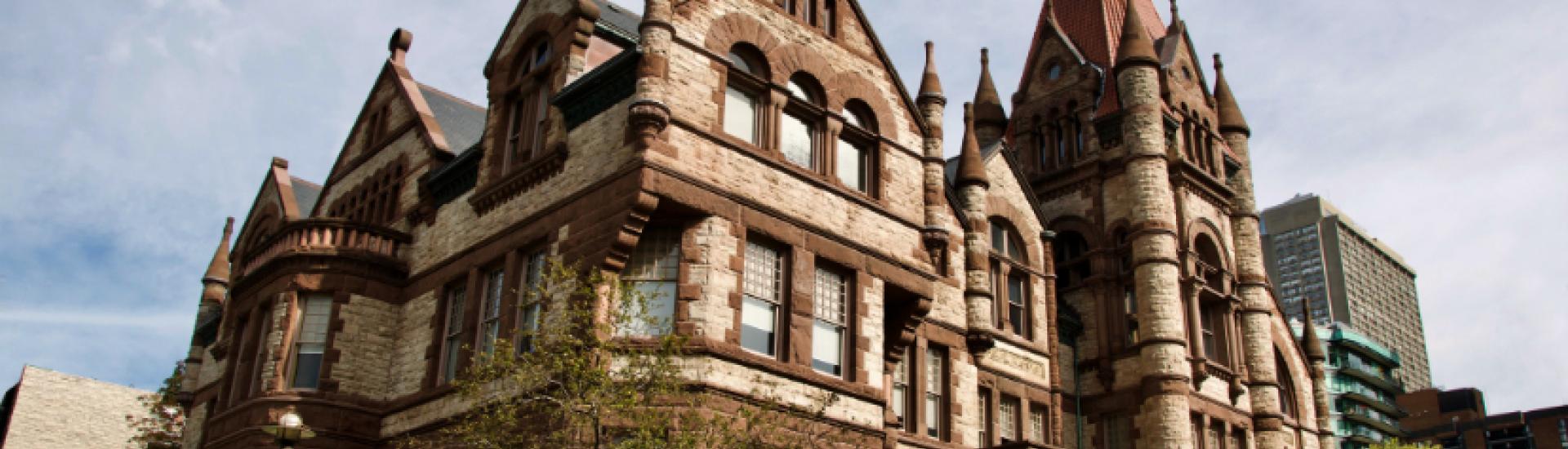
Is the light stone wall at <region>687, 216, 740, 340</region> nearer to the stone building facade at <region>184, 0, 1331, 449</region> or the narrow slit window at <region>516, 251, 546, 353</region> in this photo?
the stone building facade at <region>184, 0, 1331, 449</region>

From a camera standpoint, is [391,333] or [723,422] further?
[391,333]

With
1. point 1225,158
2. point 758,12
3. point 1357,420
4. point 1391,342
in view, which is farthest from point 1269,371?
point 1391,342

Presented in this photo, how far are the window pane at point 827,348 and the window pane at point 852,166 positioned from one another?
305 cm

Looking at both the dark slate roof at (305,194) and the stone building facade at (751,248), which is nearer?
the stone building facade at (751,248)

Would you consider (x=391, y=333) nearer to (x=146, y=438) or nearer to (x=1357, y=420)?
(x=146, y=438)

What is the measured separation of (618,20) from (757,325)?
9.16 m

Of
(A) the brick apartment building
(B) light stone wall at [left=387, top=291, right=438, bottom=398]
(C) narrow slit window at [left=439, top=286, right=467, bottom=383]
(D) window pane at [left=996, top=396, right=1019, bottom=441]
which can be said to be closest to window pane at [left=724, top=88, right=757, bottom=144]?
(C) narrow slit window at [left=439, top=286, right=467, bottom=383]

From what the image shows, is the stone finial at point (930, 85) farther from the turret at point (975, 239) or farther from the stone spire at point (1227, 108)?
the stone spire at point (1227, 108)

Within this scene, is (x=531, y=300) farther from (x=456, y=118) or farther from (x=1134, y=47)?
(x=1134, y=47)

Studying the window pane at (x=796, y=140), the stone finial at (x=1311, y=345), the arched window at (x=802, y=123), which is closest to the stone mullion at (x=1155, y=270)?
the stone finial at (x=1311, y=345)

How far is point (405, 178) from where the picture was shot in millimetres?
29750

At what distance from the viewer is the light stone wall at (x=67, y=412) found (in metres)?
49.3

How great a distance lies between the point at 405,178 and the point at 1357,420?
12307cm

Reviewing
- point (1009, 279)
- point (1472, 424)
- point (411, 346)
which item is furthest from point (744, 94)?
point (1472, 424)
